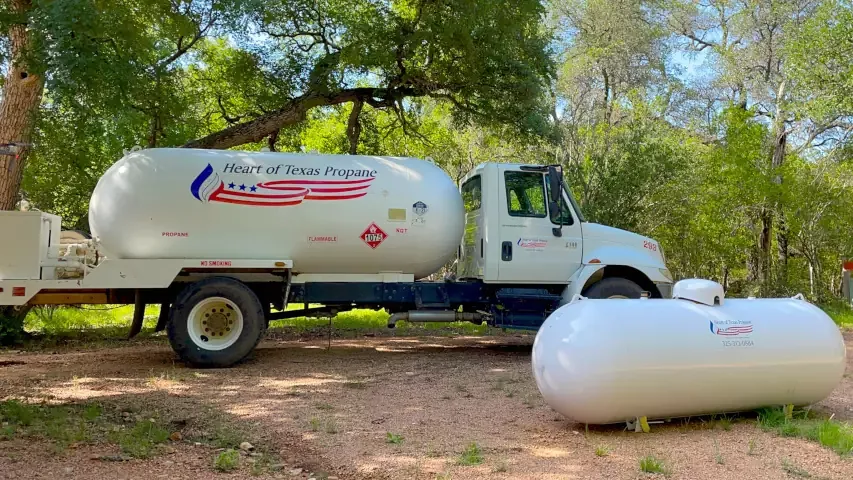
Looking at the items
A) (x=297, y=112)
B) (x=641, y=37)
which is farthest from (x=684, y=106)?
(x=297, y=112)

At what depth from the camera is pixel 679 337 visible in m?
5.64

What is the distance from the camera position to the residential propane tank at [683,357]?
5.43 m

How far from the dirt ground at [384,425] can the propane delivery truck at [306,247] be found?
85 centimetres

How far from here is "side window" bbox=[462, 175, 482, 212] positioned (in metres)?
10.2

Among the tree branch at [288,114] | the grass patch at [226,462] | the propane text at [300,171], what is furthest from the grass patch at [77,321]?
the grass patch at [226,462]

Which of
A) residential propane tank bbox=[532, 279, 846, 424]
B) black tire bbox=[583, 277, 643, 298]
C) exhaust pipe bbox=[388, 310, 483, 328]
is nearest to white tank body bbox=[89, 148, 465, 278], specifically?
exhaust pipe bbox=[388, 310, 483, 328]

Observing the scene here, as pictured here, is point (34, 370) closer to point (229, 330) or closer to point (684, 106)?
point (229, 330)

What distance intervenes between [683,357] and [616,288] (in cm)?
427

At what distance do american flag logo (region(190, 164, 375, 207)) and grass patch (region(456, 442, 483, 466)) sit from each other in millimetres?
4906

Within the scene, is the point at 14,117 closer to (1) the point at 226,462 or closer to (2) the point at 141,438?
(2) the point at 141,438

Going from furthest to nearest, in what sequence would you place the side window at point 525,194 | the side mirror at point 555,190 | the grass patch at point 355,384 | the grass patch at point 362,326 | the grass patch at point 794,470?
the grass patch at point 362,326
the side window at point 525,194
the side mirror at point 555,190
the grass patch at point 355,384
the grass patch at point 794,470

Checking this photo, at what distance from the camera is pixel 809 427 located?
5672mm

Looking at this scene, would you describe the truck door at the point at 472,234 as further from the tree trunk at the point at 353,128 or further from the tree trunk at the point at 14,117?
the tree trunk at the point at 14,117

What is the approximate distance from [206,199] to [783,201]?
57.7 feet
